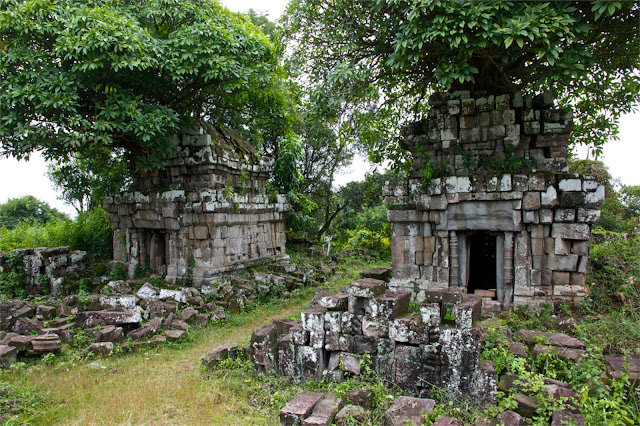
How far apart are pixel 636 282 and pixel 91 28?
1183 centimetres

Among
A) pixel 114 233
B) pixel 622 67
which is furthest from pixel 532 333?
pixel 114 233

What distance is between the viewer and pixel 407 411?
175 inches

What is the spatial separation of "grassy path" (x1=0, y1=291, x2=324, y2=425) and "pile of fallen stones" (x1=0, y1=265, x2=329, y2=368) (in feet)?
1.51

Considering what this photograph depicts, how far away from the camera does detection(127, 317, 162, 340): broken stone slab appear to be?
7858 millimetres

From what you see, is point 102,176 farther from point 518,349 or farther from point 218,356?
point 518,349

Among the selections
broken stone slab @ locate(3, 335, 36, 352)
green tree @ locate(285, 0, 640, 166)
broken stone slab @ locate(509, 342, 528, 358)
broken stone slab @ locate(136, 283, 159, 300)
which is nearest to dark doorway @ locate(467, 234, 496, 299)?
green tree @ locate(285, 0, 640, 166)

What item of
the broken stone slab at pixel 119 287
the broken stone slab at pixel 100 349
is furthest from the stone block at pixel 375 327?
the broken stone slab at pixel 119 287

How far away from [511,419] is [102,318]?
24.2ft

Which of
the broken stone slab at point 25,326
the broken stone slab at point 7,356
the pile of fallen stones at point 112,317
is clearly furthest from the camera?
the broken stone slab at point 25,326

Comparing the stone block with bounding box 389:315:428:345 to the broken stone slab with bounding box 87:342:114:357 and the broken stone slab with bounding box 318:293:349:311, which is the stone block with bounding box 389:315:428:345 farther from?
the broken stone slab with bounding box 87:342:114:357

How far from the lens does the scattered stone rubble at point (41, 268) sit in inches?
441

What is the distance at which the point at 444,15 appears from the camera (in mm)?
7016

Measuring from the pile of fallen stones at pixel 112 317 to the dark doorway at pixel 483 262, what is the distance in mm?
5923

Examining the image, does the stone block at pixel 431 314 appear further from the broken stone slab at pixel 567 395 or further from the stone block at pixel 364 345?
the broken stone slab at pixel 567 395
